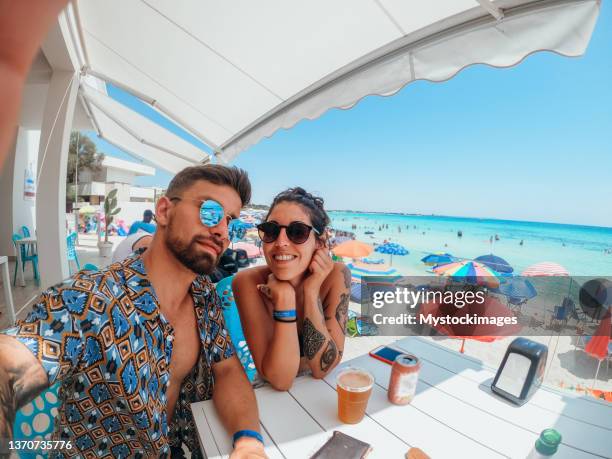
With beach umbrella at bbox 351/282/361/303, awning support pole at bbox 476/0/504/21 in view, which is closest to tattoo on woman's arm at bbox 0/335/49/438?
awning support pole at bbox 476/0/504/21

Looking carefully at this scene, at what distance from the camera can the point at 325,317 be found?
1859 mm

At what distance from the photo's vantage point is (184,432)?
145cm

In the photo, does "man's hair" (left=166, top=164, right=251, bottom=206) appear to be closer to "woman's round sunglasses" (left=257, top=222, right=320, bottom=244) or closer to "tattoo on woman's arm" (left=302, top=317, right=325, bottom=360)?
"woman's round sunglasses" (left=257, top=222, right=320, bottom=244)

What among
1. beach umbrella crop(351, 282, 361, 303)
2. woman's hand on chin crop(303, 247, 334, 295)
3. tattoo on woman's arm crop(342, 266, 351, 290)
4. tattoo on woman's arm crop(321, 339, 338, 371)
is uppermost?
woman's hand on chin crop(303, 247, 334, 295)

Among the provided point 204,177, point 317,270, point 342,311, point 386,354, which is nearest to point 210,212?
point 204,177

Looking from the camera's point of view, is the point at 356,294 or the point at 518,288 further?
the point at 356,294

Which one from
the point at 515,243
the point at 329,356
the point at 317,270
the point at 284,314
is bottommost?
the point at 515,243

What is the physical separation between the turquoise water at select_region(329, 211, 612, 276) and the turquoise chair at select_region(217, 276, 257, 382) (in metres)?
17.6

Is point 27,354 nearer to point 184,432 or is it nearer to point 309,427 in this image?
point 184,432

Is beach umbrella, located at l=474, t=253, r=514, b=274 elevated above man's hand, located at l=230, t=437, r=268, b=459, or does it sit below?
below

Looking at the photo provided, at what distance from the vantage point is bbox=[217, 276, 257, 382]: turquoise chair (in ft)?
5.17

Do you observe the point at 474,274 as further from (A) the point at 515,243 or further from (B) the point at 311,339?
(A) the point at 515,243

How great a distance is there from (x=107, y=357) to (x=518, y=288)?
7502 mm

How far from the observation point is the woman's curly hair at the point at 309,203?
1939mm
